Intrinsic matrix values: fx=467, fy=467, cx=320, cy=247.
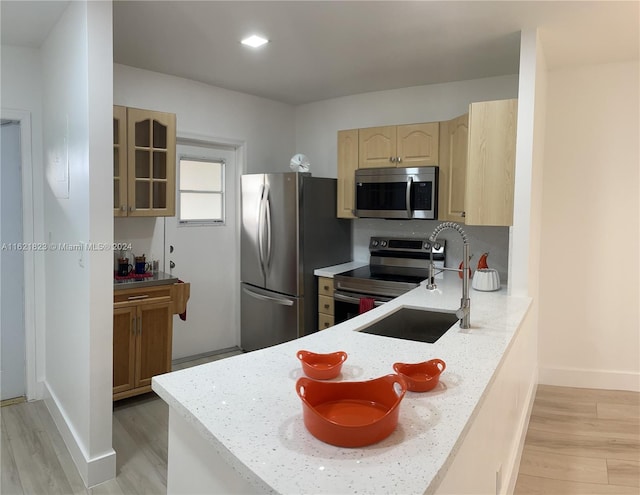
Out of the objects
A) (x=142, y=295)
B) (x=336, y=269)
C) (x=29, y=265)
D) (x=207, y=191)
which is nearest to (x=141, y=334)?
(x=142, y=295)

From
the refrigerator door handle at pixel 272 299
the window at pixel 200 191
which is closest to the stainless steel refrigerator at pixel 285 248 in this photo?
the refrigerator door handle at pixel 272 299

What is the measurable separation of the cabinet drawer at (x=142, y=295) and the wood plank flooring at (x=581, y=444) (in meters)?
2.56

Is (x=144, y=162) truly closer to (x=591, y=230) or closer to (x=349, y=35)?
(x=349, y=35)

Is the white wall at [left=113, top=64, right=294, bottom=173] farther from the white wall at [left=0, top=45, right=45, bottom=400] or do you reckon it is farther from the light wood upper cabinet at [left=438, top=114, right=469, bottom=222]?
the light wood upper cabinet at [left=438, top=114, right=469, bottom=222]

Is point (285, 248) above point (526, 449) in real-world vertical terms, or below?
above

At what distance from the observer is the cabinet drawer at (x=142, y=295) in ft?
10.5

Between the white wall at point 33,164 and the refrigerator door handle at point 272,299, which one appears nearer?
the white wall at point 33,164

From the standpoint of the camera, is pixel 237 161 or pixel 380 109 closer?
pixel 380 109

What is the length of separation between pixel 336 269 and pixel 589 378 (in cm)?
221

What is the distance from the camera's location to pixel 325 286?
4.00 meters

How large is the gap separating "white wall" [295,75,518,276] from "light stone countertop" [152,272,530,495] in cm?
187

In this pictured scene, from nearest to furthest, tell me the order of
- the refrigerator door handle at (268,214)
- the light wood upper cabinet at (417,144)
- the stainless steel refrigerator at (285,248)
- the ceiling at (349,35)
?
the ceiling at (349,35) < the light wood upper cabinet at (417,144) < the stainless steel refrigerator at (285,248) < the refrigerator door handle at (268,214)

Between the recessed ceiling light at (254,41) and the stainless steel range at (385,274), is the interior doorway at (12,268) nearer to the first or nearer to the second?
the recessed ceiling light at (254,41)

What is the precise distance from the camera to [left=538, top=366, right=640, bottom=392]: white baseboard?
362cm
